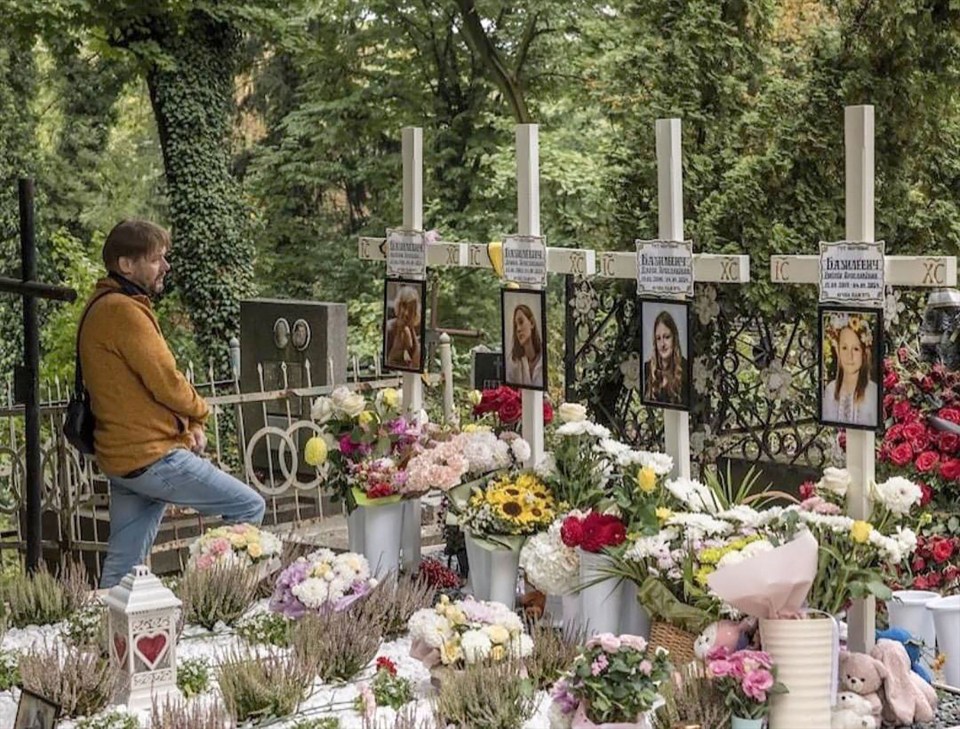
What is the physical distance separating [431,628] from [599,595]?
651 mm

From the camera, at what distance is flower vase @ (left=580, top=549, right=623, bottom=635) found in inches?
174

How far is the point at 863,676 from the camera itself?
386 centimetres

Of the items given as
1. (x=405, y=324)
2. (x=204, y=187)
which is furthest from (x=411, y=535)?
(x=204, y=187)

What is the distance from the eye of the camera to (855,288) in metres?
4.18

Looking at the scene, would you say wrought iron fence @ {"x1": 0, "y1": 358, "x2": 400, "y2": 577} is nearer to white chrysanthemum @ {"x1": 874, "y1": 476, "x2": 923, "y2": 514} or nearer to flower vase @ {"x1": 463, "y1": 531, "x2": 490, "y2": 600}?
flower vase @ {"x1": 463, "y1": 531, "x2": 490, "y2": 600}

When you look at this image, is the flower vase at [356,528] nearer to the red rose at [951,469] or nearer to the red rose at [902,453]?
the red rose at [902,453]

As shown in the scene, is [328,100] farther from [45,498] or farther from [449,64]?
[45,498]

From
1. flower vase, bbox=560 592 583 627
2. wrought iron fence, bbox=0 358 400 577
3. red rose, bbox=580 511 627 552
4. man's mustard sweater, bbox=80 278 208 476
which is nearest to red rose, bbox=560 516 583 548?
red rose, bbox=580 511 627 552

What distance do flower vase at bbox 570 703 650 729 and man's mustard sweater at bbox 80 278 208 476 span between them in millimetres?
2114

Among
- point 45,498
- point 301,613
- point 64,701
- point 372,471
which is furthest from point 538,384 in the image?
point 45,498

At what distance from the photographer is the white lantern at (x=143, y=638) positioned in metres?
3.83

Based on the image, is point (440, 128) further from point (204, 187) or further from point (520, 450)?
point (520, 450)

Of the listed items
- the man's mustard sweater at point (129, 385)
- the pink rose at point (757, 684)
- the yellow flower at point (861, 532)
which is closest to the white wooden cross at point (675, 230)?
the yellow flower at point (861, 532)

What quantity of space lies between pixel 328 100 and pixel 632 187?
8481mm
